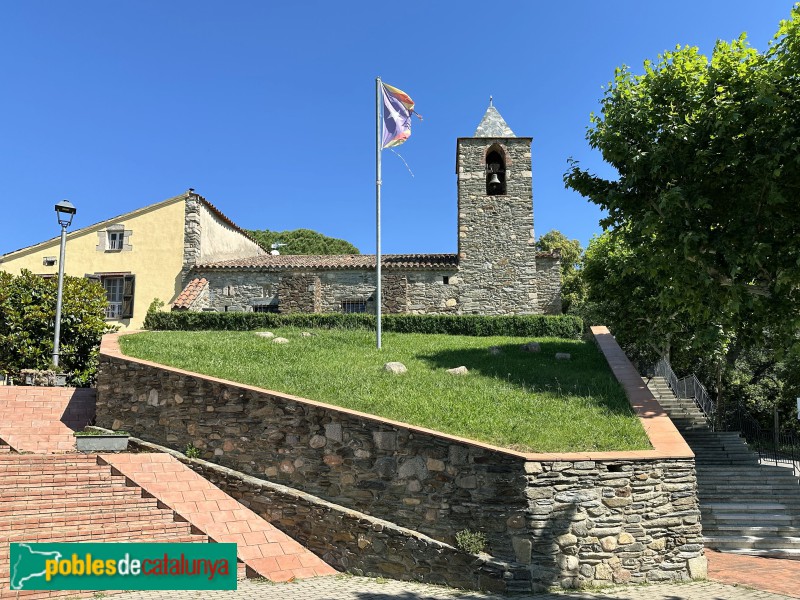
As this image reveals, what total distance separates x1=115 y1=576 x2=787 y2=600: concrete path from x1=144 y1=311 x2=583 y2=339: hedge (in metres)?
12.5

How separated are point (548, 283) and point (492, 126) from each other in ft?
25.2

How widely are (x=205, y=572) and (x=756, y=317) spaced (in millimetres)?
10995

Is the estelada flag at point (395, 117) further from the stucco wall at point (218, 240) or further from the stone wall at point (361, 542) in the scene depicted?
the stucco wall at point (218, 240)

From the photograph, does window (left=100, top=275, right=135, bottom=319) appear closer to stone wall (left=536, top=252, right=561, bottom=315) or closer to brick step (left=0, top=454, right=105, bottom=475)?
brick step (left=0, top=454, right=105, bottom=475)

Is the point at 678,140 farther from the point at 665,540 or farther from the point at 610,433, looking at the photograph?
the point at 665,540

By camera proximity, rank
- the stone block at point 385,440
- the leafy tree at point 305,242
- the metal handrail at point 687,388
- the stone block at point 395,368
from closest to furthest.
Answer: the stone block at point 385,440
the stone block at point 395,368
the metal handrail at point 687,388
the leafy tree at point 305,242

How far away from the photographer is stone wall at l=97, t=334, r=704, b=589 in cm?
703

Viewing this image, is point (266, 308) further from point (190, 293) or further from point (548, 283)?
point (548, 283)

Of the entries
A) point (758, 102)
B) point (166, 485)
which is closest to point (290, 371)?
point (166, 485)

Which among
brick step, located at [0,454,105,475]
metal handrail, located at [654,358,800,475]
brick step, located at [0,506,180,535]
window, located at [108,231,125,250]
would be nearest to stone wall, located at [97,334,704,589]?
brick step, located at [0,506,180,535]

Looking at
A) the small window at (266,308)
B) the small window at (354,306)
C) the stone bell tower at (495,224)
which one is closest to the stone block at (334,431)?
the small window at (354,306)

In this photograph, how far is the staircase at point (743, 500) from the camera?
9.38 meters

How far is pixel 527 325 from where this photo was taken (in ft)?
63.6

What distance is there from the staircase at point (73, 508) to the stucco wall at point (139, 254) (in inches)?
533
